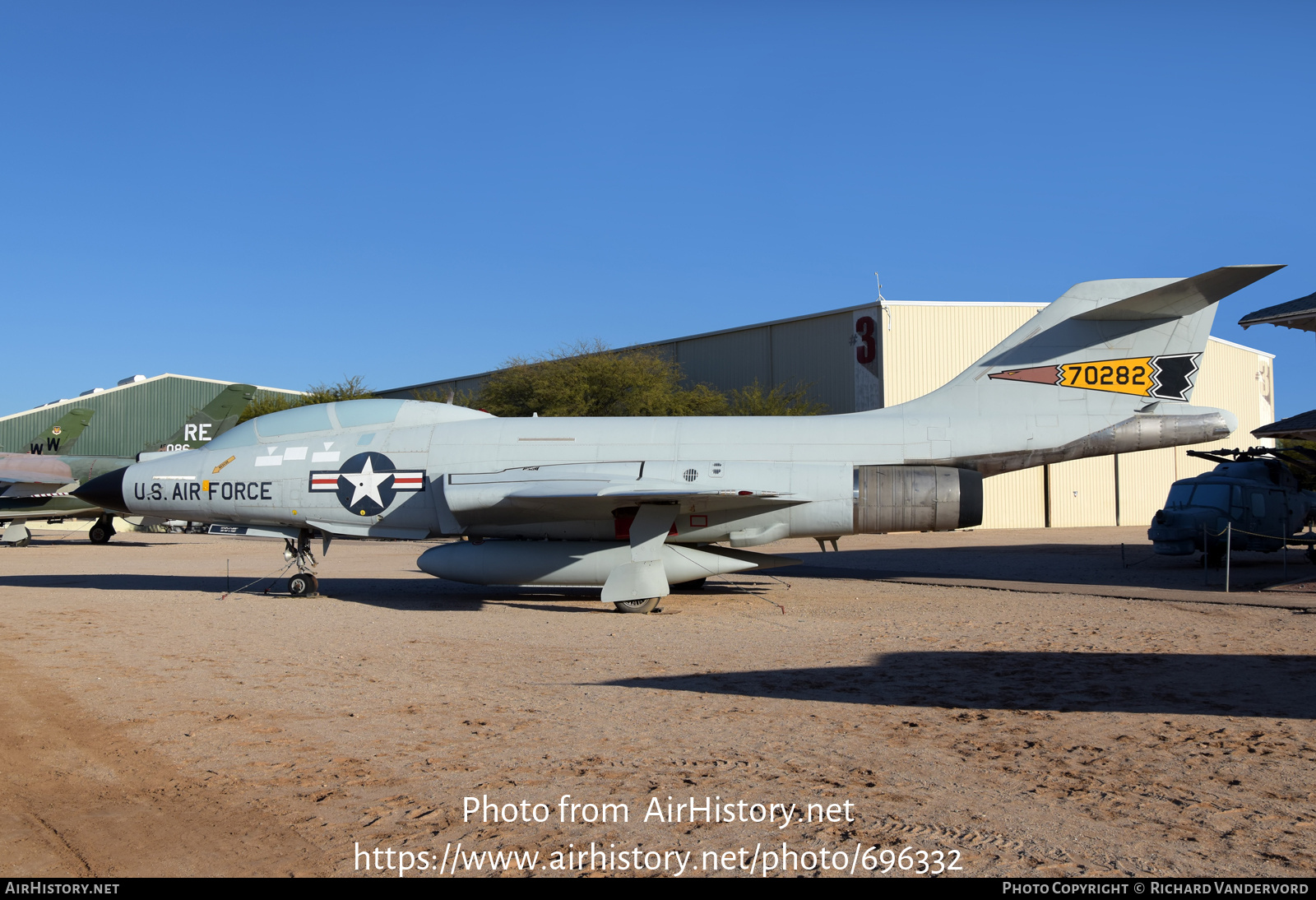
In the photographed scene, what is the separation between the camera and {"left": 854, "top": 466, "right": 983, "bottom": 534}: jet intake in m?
13.0

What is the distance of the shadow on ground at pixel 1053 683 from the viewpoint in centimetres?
681

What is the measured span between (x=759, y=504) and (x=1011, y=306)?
30.1m

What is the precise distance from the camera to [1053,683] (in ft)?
25.0

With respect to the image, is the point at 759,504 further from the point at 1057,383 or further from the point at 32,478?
the point at 32,478

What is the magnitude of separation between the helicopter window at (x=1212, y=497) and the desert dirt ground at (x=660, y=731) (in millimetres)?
6575

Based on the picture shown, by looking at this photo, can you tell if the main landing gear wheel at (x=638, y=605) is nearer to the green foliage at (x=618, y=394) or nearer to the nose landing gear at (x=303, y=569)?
the nose landing gear at (x=303, y=569)

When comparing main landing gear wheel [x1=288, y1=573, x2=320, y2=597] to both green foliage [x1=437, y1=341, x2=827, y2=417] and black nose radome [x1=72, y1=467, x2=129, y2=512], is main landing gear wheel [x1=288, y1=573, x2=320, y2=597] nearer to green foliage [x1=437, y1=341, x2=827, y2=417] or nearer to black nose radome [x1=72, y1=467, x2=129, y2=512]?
black nose radome [x1=72, y1=467, x2=129, y2=512]

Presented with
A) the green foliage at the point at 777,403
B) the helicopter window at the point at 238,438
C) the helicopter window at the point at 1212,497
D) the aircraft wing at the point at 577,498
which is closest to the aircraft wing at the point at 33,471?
the helicopter window at the point at 238,438

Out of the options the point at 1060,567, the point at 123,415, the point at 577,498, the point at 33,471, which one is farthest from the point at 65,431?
the point at 1060,567

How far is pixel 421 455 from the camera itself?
13.6 meters

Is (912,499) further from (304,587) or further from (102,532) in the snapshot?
Result: (102,532)

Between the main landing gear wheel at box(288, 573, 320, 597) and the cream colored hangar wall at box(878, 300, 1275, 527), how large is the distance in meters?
26.8

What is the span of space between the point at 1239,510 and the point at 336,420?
18016 mm

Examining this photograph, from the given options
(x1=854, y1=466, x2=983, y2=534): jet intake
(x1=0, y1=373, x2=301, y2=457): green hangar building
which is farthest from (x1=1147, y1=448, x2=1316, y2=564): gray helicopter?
(x1=0, y1=373, x2=301, y2=457): green hangar building
